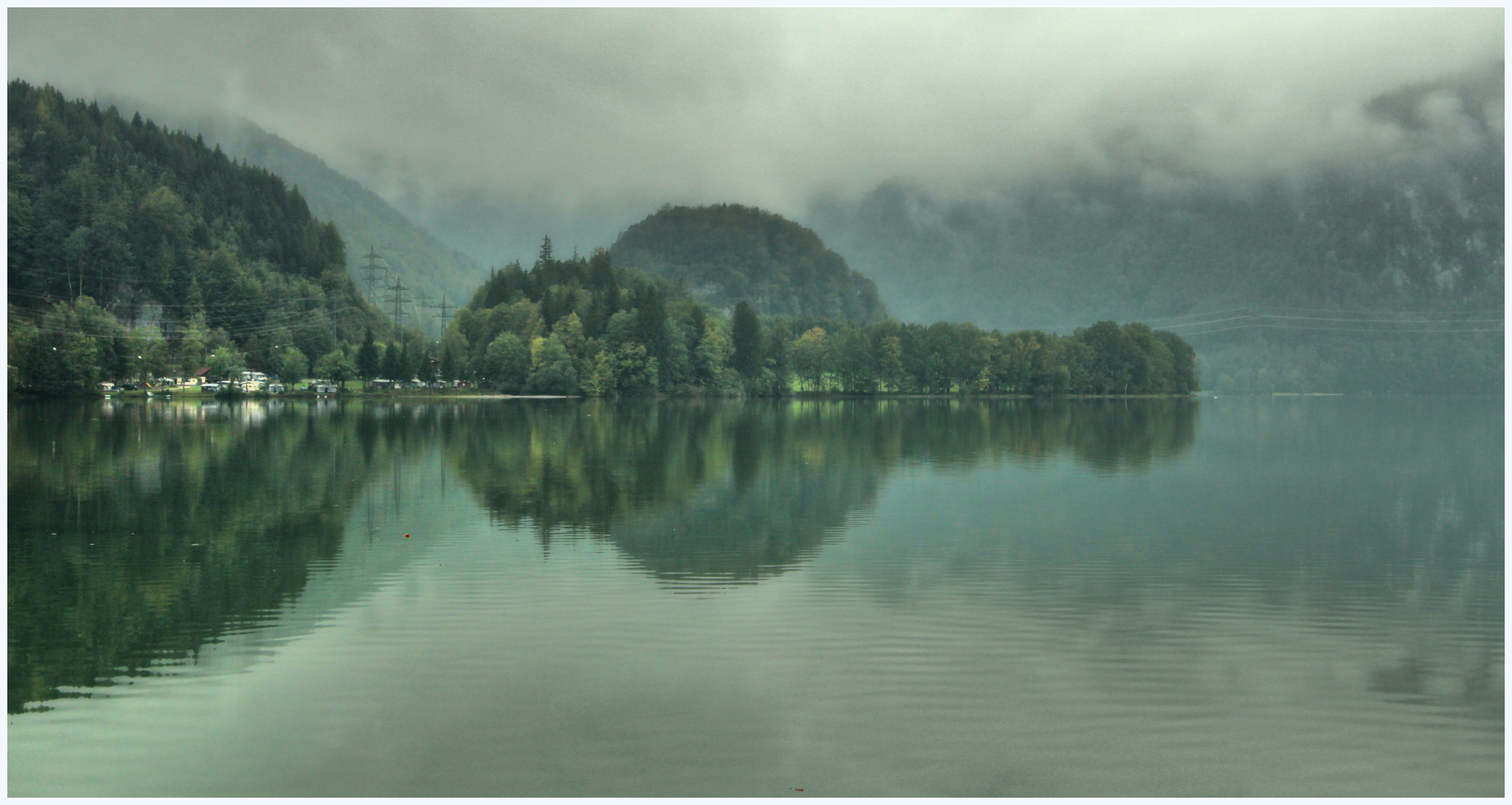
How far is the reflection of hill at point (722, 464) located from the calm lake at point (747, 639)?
31cm

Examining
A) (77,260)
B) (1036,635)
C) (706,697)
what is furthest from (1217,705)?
(77,260)

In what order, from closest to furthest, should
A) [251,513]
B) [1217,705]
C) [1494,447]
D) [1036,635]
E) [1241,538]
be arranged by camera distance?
[1217,705], [1036,635], [1241,538], [251,513], [1494,447]

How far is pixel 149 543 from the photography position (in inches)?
842

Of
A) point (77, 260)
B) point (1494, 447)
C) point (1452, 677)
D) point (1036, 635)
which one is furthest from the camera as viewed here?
point (77, 260)

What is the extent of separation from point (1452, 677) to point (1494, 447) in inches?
1972

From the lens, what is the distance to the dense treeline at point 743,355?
151625mm

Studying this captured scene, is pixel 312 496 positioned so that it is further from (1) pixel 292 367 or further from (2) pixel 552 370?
(1) pixel 292 367

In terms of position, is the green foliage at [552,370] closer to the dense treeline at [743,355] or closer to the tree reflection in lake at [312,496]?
the dense treeline at [743,355]

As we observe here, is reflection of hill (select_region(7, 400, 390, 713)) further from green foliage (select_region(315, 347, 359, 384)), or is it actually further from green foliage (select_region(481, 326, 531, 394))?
green foliage (select_region(315, 347, 359, 384))

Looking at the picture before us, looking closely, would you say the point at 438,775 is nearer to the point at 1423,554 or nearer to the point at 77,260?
the point at 1423,554

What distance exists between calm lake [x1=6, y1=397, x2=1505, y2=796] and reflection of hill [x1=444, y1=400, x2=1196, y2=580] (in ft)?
1.02

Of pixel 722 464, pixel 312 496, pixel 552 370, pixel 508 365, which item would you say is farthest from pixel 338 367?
pixel 312 496

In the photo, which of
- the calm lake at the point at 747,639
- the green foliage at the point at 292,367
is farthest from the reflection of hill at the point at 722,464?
the green foliage at the point at 292,367

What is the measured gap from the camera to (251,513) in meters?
25.8
